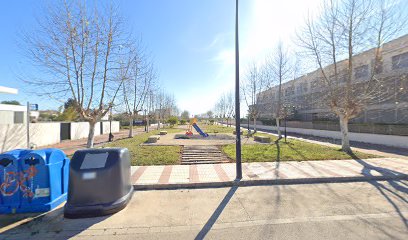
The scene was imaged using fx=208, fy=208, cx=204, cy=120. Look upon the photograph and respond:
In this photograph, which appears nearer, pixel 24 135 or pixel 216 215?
pixel 216 215

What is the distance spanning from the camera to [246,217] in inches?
170

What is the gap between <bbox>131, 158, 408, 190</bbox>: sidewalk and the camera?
6.50m

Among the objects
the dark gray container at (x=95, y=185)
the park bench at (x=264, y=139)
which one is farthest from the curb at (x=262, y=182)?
the park bench at (x=264, y=139)

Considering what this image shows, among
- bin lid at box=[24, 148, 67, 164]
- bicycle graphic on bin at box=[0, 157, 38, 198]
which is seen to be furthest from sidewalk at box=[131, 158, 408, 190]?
bicycle graphic on bin at box=[0, 157, 38, 198]

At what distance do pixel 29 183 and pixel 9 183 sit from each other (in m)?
0.39

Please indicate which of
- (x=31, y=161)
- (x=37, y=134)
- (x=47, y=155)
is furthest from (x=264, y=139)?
(x=37, y=134)

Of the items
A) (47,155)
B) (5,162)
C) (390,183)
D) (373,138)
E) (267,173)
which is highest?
(47,155)

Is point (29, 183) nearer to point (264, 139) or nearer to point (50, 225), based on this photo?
point (50, 225)

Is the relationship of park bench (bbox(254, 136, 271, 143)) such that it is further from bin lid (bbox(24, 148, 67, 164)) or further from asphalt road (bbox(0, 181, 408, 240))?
bin lid (bbox(24, 148, 67, 164))

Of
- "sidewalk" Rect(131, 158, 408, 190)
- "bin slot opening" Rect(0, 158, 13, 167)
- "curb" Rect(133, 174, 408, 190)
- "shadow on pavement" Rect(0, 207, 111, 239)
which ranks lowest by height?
"shadow on pavement" Rect(0, 207, 111, 239)

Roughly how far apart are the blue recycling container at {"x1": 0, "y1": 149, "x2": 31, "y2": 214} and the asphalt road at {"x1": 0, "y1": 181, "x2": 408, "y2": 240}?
30.1 inches

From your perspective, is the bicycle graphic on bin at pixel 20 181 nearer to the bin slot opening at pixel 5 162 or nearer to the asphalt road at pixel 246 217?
the bin slot opening at pixel 5 162

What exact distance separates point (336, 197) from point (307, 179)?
139 centimetres

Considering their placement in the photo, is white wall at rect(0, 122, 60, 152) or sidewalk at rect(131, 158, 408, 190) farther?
white wall at rect(0, 122, 60, 152)
